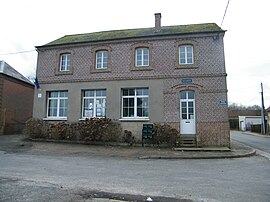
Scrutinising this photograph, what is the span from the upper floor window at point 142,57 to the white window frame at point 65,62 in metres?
5.30

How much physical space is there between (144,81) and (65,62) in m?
6.41

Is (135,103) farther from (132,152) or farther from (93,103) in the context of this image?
(132,152)

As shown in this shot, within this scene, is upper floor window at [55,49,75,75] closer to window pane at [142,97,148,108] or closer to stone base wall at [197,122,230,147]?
window pane at [142,97,148,108]

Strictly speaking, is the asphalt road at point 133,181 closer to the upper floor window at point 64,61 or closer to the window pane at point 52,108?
the window pane at point 52,108

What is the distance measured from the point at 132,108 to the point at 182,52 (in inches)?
196

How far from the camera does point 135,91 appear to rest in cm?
1563

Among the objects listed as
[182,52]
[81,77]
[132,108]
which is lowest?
[132,108]

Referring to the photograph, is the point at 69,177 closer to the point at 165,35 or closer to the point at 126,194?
the point at 126,194

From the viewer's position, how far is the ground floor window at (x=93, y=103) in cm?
1597

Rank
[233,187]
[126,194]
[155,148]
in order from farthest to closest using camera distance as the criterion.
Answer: [155,148]
[233,187]
[126,194]

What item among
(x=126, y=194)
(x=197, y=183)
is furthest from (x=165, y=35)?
(x=126, y=194)

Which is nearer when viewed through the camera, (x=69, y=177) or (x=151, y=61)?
(x=69, y=177)

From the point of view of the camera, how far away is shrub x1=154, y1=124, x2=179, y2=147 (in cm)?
1395

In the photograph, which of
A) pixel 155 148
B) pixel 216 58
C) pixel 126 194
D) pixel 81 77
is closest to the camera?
pixel 126 194
